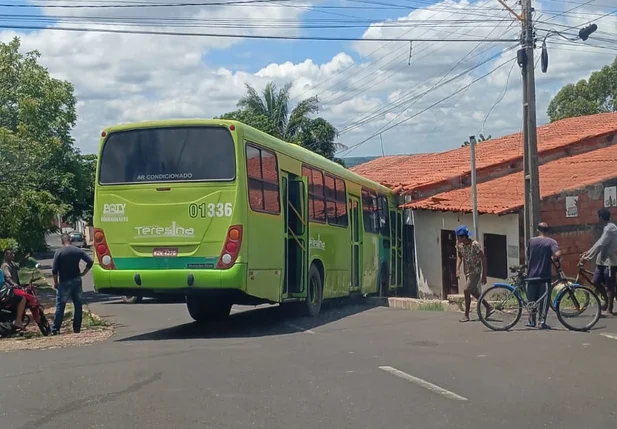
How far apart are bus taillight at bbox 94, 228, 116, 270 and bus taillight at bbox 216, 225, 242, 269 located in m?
1.87

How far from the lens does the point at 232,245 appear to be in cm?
1216

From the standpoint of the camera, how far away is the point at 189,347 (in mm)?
11359

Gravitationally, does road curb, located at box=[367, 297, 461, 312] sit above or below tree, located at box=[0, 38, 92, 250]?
below

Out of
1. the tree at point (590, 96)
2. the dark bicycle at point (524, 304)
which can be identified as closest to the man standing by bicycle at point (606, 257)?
the dark bicycle at point (524, 304)

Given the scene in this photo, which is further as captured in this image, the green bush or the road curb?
the green bush

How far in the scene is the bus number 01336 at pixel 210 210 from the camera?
40.0 feet

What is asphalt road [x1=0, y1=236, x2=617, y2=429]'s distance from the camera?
7074mm

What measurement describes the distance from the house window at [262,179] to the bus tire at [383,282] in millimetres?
8680

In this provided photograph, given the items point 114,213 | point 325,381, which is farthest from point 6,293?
A: point 325,381

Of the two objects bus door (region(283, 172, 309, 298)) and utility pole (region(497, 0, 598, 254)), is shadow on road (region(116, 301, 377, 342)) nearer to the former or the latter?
bus door (region(283, 172, 309, 298))

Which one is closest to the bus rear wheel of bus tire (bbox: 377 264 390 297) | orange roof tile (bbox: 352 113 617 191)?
bus tire (bbox: 377 264 390 297)

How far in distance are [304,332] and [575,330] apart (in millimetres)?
4167

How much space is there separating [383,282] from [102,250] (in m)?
11.0

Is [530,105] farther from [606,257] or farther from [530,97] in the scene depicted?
[606,257]
